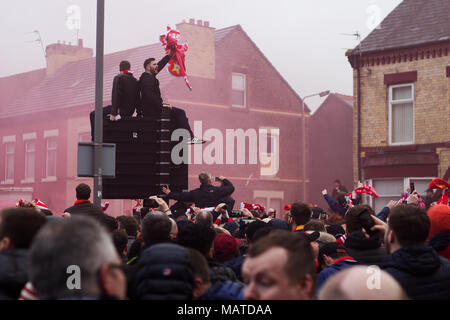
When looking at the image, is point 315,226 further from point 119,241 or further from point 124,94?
point 124,94

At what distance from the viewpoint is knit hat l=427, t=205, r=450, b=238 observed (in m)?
5.24

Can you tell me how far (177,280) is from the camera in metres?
3.82

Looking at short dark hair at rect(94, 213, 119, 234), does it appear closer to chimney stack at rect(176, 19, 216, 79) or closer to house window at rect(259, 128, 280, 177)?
chimney stack at rect(176, 19, 216, 79)

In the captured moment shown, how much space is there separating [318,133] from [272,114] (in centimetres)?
485

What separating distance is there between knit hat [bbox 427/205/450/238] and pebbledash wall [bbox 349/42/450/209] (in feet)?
58.7

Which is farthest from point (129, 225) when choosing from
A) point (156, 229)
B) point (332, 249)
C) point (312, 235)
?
point (156, 229)

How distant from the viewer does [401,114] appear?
23891mm

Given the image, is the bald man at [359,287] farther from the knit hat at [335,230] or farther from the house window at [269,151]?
the house window at [269,151]

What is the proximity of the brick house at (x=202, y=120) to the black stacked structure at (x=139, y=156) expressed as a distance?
20652 millimetres

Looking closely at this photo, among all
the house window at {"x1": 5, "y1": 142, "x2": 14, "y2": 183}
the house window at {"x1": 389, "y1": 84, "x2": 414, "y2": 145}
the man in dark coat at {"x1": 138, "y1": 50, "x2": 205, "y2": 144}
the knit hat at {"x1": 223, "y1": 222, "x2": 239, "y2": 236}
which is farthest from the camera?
the house window at {"x1": 5, "y1": 142, "x2": 14, "y2": 183}

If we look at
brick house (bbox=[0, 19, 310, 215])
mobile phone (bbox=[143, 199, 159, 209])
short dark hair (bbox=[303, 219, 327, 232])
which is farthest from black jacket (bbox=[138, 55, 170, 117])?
brick house (bbox=[0, 19, 310, 215])
